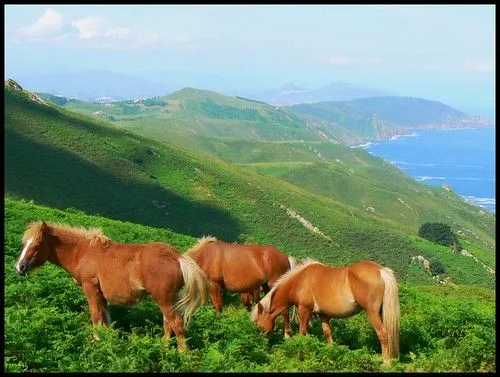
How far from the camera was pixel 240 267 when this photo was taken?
1207 cm

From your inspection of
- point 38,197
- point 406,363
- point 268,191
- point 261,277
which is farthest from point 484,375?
point 268,191

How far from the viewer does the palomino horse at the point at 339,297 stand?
966 centimetres

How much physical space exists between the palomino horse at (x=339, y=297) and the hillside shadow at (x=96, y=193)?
41105 mm

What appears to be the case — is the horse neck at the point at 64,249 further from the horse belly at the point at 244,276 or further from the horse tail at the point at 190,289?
the horse belly at the point at 244,276

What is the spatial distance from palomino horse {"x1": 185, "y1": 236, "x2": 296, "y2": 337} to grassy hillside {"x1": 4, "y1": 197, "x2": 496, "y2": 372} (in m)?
0.70

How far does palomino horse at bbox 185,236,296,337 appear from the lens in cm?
1208

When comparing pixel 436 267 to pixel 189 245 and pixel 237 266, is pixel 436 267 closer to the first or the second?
pixel 189 245

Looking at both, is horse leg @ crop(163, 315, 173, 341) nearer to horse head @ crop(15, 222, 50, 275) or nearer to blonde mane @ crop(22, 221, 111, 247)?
blonde mane @ crop(22, 221, 111, 247)

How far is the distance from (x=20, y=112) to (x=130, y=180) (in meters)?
19.0

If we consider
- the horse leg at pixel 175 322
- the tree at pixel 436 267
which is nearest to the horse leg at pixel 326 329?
the horse leg at pixel 175 322

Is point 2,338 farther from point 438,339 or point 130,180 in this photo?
point 130,180

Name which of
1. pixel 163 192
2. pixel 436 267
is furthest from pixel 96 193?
pixel 436 267

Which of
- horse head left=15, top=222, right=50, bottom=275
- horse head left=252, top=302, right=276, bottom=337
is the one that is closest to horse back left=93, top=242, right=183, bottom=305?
horse head left=15, top=222, right=50, bottom=275

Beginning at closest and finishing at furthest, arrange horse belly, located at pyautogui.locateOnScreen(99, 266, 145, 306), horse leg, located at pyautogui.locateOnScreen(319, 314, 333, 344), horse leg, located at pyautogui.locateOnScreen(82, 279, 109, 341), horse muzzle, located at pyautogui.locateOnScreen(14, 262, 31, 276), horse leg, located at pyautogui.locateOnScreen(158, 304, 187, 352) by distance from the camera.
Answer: horse leg, located at pyautogui.locateOnScreen(158, 304, 187, 352) < horse belly, located at pyautogui.locateOnScreen(99, 266, 145, 306) < horse leg, located at pyautogui.locateOnScreen(82, 279, 109, 341) < horse muzzle, located at pyautogui.locateOnScreen(14, 262, 31, 276) < horse leg, located at pyautogui.locateOnScreen(319, 314, 333, 344)
